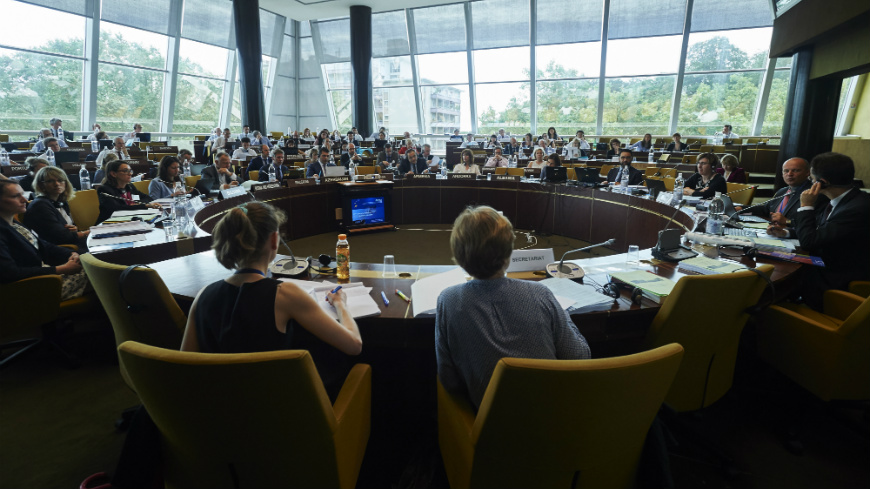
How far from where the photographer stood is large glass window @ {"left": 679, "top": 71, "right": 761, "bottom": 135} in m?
11.7

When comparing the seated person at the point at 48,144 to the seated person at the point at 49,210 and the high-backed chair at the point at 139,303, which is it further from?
the high-backed chair at the point at 139,303

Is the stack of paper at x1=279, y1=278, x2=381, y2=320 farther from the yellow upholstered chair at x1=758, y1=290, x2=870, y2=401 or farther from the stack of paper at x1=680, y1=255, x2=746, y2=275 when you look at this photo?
the yellow upholstered chair at x1=758, y1=290, x2=870, y2=401

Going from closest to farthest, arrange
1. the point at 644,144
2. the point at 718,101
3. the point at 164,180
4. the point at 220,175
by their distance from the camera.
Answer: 1. the point at 164,180
2. the point at 220,175
3. the point at 644,144
4. the point at 718,101

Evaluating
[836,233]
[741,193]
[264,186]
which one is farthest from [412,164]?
[836,233]

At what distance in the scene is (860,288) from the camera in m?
2.51

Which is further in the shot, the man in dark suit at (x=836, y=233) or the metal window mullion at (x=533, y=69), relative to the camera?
the metal window mullion at (x=533, y=69)

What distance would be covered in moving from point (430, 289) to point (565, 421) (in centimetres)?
104

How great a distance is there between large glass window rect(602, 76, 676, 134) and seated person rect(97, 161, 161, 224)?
1204 centimetres

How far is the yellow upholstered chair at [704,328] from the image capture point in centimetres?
168

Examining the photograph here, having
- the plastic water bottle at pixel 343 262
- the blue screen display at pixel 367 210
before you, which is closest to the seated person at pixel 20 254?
the plastic water bottle at pixel 343 262

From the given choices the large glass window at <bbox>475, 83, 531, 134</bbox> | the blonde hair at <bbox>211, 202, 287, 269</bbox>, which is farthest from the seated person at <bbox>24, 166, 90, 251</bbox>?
the large glass window at <bbox>475, 83, 531, 134</bbox>

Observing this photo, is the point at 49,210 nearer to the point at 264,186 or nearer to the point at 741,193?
the point at 264,186

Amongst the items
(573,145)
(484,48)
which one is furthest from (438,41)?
(573,145)

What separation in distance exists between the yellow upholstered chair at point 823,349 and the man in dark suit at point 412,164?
6.46 metres
